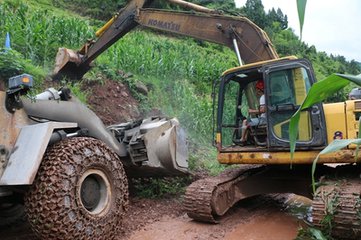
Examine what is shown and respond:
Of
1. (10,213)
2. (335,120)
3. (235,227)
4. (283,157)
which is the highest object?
(335,120)

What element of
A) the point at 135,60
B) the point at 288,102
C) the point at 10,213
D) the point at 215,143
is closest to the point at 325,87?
the point at 288,102

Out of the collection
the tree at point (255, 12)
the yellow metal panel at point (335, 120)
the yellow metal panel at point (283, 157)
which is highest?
the tree at point (255, 12)

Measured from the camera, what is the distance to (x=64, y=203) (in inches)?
132

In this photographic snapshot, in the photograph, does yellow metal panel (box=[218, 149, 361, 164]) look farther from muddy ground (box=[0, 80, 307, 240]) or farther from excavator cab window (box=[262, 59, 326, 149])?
muddy ground (box=[0, 80, 307, 240])

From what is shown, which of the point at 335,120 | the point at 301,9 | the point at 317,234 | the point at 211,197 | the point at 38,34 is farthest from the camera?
the point at 38,34

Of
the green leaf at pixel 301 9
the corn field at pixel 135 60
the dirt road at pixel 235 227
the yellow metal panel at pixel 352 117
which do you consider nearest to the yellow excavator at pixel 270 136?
the yellow metal panel at pixel 352 117

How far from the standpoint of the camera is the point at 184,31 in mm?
6484

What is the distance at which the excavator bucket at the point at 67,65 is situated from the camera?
7.47 metres

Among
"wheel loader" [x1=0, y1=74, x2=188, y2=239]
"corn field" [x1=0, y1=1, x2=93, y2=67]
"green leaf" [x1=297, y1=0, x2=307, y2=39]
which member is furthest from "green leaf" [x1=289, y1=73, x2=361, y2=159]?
"corn field" [x1=0, y1=1, x2=93, y2=67]

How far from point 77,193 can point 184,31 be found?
3725 mm

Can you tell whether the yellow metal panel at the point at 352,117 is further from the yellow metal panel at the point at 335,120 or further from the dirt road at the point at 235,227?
the dirt road at the point at 235,227

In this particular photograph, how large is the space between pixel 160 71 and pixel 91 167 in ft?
26.0

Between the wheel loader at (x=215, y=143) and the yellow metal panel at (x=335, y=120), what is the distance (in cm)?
1

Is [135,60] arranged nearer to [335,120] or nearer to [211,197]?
[211,197]
